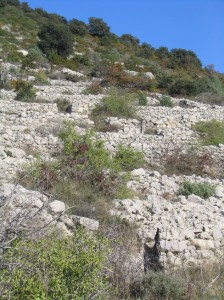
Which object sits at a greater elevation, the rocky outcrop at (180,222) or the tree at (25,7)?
the tree at (25,7)

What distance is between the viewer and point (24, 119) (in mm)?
11625

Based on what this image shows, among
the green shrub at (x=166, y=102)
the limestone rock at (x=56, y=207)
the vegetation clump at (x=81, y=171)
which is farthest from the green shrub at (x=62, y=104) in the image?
the limestone rock at (x=56, y=207)

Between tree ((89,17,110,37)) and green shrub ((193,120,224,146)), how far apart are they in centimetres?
3267

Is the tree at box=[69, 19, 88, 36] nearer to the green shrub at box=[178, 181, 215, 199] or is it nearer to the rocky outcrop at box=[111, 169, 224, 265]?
the green shrub at box=[178, 181, 215, 199]

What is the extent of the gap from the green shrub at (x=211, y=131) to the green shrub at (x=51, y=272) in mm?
8977

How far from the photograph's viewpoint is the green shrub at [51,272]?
309 cm

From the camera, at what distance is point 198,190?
7562 millimetres

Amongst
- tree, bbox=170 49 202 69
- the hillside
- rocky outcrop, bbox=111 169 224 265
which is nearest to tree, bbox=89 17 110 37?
tree, bbox=170 49 202 69

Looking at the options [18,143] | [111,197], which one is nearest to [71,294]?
[111,197]

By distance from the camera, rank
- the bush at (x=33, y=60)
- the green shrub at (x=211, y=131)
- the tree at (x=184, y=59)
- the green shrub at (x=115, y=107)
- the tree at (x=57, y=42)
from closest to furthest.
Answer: the green shrub at (x=211, y=131) → the green shrub at (x=115, y=107) → the bush at (x=33, y=60) → the tree at (x=57, y=42) → the tree at (x=184, y=59)

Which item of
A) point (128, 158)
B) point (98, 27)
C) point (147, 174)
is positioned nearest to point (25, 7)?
point (98, 27)

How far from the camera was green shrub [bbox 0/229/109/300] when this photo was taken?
3090 mm

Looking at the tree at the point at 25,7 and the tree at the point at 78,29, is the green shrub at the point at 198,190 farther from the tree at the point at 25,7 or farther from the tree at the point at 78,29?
the tree at the point at 25,7

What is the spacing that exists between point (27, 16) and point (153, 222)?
42363 mm
